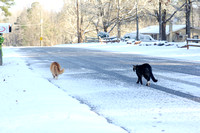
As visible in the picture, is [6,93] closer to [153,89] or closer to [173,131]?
[153,89]

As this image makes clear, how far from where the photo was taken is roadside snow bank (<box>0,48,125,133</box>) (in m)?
4.71

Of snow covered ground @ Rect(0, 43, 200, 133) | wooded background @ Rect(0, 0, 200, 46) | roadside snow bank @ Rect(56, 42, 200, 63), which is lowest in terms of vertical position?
snow covered ground @ Rect(0, 43, 200, 133)

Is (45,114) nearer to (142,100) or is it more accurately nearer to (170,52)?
(142,100)

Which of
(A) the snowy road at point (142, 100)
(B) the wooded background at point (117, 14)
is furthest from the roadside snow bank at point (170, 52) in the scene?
(A) the snowy road at point (142, 100)

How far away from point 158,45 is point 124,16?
27.7 metres

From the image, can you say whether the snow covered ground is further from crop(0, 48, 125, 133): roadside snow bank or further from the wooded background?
the wooded background

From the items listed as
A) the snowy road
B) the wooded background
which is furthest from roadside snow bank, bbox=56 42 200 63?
the snowy road

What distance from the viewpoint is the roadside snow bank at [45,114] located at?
4.71 m

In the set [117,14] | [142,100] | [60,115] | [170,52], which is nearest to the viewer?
[60,115]

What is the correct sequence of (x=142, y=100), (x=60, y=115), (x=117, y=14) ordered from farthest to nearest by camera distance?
(x=117, y=14) < (x=142, y=100) < (x=60, y=115)

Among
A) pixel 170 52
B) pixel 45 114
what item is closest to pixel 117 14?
pixel 170 52

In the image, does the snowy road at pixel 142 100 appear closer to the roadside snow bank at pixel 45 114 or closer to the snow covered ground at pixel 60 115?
Answer: the snow covered ground at pixel 60 115

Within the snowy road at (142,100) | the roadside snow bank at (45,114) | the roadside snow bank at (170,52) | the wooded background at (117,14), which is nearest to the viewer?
the roadside snow bank at (45,114)

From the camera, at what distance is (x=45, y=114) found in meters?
5.62
